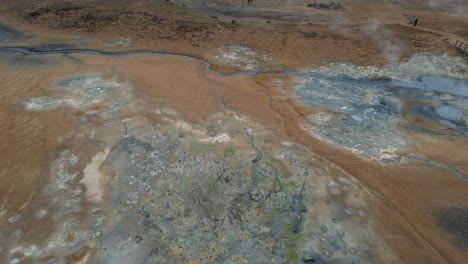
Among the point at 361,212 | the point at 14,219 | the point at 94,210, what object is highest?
the point at 361,212

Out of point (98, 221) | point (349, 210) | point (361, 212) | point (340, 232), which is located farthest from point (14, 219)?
point (361, 212)

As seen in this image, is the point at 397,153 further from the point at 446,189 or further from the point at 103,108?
the point at 103,108

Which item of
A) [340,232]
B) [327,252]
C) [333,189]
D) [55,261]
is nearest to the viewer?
[55,261]

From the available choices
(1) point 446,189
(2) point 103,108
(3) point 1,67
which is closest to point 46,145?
(2) point 103,108

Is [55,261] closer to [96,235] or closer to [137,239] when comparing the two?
[96,235]

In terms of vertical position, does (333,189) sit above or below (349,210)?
above

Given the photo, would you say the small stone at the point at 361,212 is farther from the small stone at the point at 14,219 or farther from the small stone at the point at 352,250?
the small stone at the point at 14,219

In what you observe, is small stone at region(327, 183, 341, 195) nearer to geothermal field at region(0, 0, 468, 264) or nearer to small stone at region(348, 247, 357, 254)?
geothermal field at region(0, 0, 468, 264)

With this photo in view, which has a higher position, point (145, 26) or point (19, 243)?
point (145, 26)

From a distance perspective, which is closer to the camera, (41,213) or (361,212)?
(41,213)
